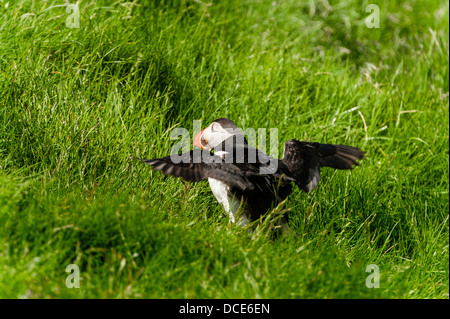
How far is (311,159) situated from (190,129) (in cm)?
107

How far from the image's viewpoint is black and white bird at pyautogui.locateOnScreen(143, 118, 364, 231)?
10.1 ft

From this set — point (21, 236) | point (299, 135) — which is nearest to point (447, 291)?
point (299, 135)

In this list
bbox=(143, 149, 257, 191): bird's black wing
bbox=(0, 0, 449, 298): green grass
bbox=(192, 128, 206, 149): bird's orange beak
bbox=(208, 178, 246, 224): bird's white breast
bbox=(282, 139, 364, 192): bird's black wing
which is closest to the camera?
bbox=(0, 0, 449, 298): green grass

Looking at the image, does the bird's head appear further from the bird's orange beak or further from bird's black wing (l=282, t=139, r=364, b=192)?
bird's black wing (l=282, t=139, r=364, b=192)

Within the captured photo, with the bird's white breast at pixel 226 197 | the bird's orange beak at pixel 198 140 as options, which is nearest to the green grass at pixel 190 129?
the bird's white breast at pixel 226 197

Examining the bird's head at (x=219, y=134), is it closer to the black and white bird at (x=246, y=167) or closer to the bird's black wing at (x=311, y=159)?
the black and white bird at (x=246, y=167)

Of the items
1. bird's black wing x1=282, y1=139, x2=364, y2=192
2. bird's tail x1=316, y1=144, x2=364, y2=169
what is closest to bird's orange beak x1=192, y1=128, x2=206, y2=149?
bird's black wing x1=282, y1=139, x2=364, y2=192

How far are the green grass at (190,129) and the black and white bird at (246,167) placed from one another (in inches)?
7.2

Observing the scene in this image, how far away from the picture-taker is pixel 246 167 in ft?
10.7

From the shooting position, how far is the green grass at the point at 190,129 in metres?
2.69

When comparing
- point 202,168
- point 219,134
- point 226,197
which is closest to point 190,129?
point 219,134

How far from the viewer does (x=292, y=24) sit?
6.14m

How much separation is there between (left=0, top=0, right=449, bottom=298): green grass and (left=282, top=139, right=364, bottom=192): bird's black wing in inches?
7.9

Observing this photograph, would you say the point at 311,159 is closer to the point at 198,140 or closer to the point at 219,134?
the point at 219,134
